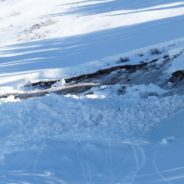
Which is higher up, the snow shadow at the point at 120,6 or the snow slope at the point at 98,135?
the snow shadow at the point at 120,6

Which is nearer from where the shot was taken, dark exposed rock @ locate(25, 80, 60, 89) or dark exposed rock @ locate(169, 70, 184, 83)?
dark exposed rock @ locate(169, 70, 184, 83)

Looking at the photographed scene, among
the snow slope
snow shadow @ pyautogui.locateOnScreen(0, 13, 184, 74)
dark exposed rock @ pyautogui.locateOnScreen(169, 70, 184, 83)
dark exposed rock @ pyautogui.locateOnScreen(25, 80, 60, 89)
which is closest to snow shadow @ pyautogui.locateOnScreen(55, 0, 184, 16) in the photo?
snow shadow @ pyautogui.locateOnScreen(0, 13, 184, 74)

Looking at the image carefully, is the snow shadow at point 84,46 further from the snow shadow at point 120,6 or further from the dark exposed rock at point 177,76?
the dark exposed rock at point 177,76

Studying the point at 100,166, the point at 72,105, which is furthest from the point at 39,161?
the point at 72,105

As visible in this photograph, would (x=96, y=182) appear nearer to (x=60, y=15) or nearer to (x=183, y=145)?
(x=183, y=145)

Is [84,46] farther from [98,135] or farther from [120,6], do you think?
[98,135]

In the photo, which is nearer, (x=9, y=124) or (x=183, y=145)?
(x=183, y=145)

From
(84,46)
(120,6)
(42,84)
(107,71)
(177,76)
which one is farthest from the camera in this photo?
(120,6)

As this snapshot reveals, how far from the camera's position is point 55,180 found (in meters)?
9.16

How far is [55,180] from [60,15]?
30.0 m

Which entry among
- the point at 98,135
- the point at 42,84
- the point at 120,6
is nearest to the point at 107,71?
the point at 42,84

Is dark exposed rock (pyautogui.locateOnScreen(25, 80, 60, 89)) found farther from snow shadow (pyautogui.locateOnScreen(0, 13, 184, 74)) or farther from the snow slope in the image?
snow shadow (pyautogui.locateOnScreen(0, 13, 184, 74))

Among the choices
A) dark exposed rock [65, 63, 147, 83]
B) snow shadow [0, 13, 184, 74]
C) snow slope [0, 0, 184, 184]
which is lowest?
snow slope [0, 0, 184, 184]

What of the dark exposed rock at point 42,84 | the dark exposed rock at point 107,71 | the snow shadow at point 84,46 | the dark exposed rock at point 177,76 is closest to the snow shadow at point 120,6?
the snow shadow at point 84,46
